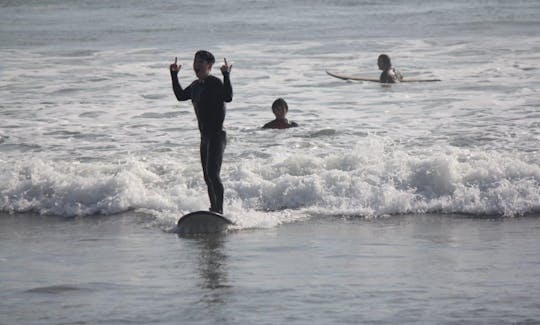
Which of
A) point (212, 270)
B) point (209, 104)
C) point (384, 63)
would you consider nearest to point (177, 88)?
point (209, 104)

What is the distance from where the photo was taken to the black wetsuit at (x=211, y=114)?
10242mm

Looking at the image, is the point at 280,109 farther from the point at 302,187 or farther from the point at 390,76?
the point at 390,76

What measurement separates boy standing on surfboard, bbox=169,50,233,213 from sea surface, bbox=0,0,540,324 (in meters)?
0.69

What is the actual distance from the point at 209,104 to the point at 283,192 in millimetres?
2544

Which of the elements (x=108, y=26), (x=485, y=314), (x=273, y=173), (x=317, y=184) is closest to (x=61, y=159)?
(x=273, y=173)

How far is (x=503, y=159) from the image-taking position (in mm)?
13234

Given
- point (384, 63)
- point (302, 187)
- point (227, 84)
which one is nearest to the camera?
point (227, 84)

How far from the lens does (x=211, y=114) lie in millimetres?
10328

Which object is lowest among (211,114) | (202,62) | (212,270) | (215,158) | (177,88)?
(212,270)

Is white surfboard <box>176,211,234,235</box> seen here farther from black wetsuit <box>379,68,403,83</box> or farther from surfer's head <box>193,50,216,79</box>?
black wetsuit <box>379,68,403,83</box>

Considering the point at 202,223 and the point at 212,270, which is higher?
the point at 202,223

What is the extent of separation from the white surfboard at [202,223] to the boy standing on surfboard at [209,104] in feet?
1.11

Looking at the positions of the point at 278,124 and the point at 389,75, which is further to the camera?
the point at 389,75

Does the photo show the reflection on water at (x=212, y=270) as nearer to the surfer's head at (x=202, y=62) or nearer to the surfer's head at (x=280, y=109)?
the surfer's head at (x=202, y=62)
